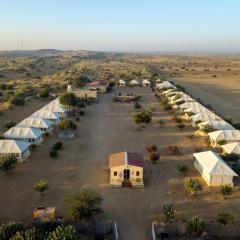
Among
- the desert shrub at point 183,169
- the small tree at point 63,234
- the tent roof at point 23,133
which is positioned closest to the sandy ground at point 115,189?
the desert shrub at point 183,169

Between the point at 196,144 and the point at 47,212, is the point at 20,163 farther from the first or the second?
the point at 196,144

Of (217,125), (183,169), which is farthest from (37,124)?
(217,125)

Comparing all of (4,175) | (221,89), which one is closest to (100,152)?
(4,175)

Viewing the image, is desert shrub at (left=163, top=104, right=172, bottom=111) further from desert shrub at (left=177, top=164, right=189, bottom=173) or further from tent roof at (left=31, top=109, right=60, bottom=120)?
desert shrub at (left=177, top=164, right=189, bottom=173)

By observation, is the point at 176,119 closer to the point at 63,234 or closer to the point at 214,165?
the point at 214,165

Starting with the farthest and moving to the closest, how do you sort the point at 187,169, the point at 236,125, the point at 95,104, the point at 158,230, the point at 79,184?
the point at 95,104 < the point at 236,125 < the point at 187,169 < the point at 79,184 < the point at 158,230

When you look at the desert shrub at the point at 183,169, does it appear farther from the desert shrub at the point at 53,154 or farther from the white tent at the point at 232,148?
the desert shrub at the point at 53,154

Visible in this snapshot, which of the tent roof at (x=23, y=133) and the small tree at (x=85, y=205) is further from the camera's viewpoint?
the tent roof at (x=23, y=133)
